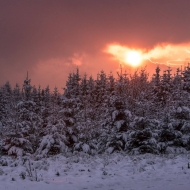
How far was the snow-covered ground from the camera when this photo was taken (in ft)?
35.8

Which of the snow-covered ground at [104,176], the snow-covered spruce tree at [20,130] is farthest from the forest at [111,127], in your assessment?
the snow-covered ground at [104,176]

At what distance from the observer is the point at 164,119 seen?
22438mm

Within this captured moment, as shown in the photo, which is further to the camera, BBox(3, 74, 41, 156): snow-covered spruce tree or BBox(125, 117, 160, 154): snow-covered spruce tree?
BBox(3, 74, 41, 156): snow-covered spruce tree

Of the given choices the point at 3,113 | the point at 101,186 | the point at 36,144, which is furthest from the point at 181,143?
the point at 3,113

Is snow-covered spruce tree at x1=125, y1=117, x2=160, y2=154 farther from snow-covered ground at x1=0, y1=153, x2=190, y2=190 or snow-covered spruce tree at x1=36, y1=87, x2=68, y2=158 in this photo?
snow-covered spruce tree at x1=36, y1=87, x2=68, y2=158

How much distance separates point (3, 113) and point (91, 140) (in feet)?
108

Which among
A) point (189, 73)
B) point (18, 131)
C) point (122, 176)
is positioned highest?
point (189, 73)

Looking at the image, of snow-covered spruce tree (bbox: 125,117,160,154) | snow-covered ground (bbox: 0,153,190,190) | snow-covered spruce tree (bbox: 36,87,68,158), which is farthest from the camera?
snow-covered spruce tree (bbox: 36,87,68,158)

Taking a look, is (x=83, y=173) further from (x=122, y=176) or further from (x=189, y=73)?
(x=189, y=73)

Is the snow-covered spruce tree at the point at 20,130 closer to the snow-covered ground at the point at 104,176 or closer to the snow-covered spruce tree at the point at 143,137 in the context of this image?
the snow-covered ground at the point at 104,176

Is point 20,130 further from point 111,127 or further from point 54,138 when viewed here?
point 111,127

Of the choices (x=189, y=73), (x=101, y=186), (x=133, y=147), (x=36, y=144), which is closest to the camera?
(x=101, y=186)

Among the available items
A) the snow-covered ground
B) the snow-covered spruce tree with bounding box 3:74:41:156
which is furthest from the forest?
the snow-covered ground

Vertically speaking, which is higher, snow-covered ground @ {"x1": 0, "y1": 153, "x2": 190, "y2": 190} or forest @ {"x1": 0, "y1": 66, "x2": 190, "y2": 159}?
forest @ {"x1": 0, "y1": 66, "x2": 190, "y2": 159}
